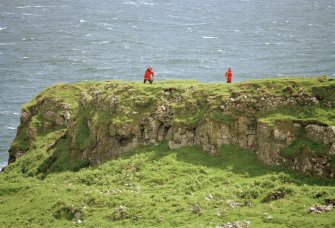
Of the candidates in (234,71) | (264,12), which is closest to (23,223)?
(234,71)

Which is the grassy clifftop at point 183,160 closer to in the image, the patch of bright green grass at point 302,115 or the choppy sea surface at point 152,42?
the patch of bright green grass at point 302,115

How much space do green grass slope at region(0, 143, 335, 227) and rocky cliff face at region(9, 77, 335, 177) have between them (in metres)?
0.91

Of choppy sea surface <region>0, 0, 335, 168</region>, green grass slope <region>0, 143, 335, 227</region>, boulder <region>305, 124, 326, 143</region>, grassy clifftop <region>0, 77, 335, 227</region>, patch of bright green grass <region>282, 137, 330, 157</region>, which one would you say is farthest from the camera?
choppy sea surface <region>0, 0, 335, 168</region>

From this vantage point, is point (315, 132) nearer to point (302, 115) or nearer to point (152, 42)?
point (302, 115)

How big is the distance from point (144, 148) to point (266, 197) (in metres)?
10.5

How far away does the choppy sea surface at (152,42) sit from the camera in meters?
92.1

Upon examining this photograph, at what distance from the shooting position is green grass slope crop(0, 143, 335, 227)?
2897cm

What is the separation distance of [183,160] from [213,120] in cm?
307

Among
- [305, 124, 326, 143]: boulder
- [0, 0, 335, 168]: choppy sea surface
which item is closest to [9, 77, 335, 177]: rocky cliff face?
[305, 124, 326, 143]: boulder

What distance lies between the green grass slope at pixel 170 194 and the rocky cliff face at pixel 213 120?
0.91 m

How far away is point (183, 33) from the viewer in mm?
121812

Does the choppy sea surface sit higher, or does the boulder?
the choppy sea surface

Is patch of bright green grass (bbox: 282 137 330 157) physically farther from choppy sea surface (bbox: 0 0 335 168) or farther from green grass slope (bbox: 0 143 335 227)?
choppy sea surface (bbox: 0 0 335 168)

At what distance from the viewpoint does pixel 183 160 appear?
35.5m
